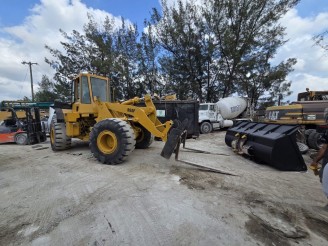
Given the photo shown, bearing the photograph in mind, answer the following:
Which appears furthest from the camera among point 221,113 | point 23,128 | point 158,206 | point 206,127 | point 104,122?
point 221,113

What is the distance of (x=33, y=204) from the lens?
3518 mm

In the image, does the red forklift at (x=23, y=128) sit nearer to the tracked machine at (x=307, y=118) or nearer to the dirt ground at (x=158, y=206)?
the dirt ground at (x=158, y=206)

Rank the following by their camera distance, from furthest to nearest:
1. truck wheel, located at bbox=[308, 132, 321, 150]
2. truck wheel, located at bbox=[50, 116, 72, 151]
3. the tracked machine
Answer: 1. the tracked machine
2. truck wheel, located at bbox=[308, 132, 321, 150]
3. truck wheel, located at bbox=[50, 116, 72, 151]

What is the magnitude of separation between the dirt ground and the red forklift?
17.2 feet

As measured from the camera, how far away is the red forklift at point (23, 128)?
10406 mm

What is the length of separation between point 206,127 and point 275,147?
29.1 ft

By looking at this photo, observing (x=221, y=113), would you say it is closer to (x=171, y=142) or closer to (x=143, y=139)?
(x=143, y=139)

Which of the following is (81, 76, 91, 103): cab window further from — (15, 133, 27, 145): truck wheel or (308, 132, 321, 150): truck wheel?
(308, 132, 321, 150): truck wheel

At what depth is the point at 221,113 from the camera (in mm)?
16016

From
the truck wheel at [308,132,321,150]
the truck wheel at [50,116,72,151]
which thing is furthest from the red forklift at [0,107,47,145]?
the truck wheel at [308,132,321,150]

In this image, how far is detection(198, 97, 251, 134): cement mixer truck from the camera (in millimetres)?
14336

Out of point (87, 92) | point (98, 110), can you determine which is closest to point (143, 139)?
point (98, 110)

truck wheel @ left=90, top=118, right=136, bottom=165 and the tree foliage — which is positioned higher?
the tree foliage

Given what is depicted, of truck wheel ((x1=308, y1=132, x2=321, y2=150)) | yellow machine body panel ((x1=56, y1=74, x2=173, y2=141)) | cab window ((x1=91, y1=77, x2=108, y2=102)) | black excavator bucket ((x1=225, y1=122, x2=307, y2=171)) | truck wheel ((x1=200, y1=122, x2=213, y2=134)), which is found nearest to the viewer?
black excavator bucket ((x1=225, y1=122, x2=307, y2=171))
